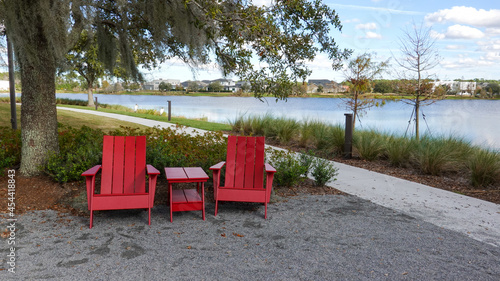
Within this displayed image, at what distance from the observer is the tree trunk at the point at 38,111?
16.9ft

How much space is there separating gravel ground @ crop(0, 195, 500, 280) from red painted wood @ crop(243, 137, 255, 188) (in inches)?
14.3

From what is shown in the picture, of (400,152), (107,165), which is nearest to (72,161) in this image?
(107,165)

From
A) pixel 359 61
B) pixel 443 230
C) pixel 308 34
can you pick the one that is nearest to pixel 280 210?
pixel 443 230

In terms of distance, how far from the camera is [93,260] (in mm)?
3014

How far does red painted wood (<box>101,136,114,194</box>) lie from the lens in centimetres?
407

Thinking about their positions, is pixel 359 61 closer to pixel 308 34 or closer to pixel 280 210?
pixel 308 34

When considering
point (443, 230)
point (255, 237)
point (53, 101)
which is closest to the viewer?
point (255, 237)

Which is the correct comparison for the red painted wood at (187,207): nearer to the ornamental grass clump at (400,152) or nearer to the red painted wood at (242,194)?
the red painted wood at (242,194)

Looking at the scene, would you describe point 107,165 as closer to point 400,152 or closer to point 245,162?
point 245,162

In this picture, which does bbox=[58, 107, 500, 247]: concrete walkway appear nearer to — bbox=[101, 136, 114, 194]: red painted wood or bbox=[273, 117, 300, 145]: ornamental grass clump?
bbox=[101, 136, 114, 194]: red painted wood

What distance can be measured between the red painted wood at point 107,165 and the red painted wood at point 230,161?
1.36 meters

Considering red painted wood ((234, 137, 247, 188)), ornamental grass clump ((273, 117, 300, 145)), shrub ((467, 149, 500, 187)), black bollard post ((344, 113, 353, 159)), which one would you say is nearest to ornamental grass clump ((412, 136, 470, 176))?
shrub ((467, 149, 500, 187))

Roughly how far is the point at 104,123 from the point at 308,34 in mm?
8473

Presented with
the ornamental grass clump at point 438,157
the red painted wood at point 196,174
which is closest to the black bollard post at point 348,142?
the ornamental grass clump at point 438,157
